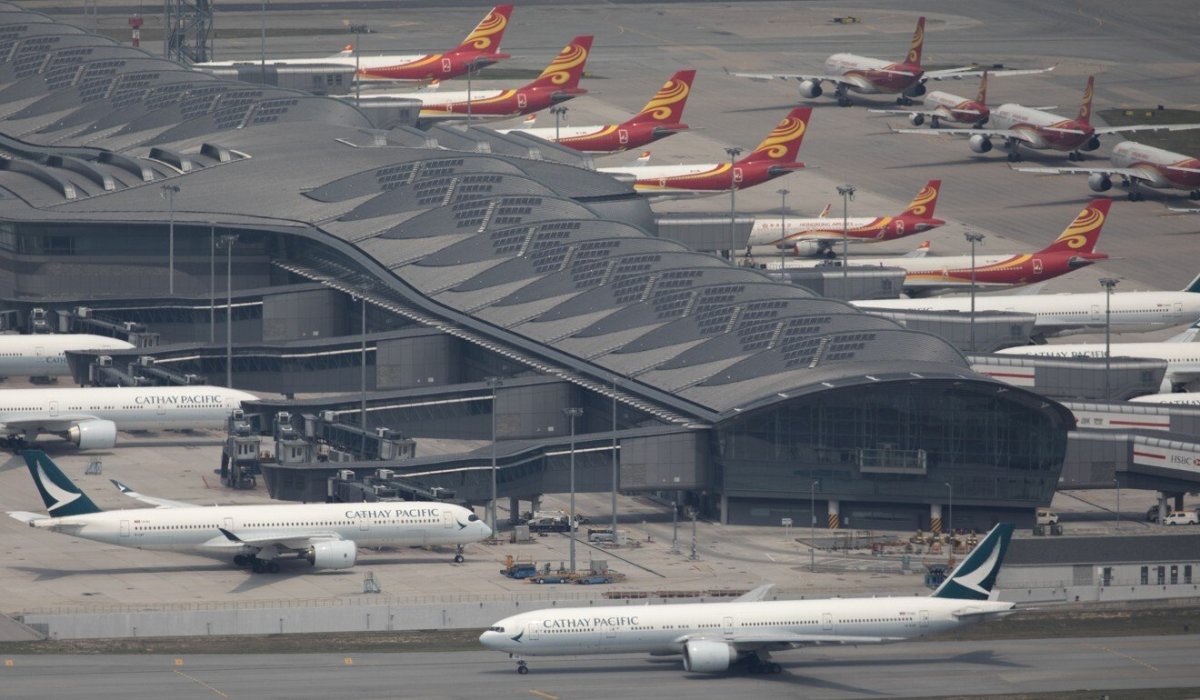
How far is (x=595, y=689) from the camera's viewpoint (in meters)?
112

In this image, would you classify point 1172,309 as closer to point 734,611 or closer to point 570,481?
point 570,481

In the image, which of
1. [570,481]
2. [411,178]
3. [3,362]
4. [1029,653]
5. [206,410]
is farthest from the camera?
[411,178]

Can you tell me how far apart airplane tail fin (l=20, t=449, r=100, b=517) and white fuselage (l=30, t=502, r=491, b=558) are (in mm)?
550

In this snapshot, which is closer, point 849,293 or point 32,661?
point 32,661

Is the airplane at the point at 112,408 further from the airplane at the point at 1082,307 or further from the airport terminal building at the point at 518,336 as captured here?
the airplane at the point at 1082,307

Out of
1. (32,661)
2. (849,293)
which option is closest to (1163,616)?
(32,661)

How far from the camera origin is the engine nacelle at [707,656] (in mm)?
114562

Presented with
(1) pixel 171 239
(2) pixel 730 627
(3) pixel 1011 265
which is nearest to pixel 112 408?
(1) pixel 171 239

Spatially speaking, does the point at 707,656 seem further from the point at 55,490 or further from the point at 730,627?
the point at 55,490

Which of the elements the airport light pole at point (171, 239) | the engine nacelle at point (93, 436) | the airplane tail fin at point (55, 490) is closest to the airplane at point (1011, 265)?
the airport light pole at point (171, 239)

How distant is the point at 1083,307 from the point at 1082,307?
0.07 m

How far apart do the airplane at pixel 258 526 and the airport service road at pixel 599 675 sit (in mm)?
13334

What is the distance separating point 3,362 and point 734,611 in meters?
66.4

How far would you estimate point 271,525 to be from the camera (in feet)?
427
